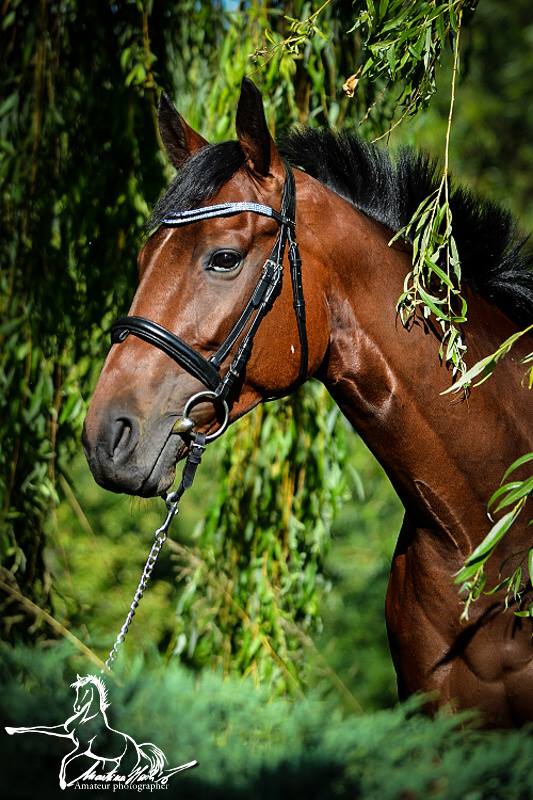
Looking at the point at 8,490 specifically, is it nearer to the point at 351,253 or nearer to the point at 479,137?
the point at 351,253

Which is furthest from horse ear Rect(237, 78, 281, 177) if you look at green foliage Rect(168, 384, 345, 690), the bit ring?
green foliage Rect(168, 384, 345, 690)

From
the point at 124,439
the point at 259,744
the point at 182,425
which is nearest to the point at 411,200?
the point at 182,425

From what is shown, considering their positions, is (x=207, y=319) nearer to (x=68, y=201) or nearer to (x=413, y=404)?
(x=413, y=404)

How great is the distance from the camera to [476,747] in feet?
5.11

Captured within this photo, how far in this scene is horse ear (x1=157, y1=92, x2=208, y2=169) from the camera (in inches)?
98.2

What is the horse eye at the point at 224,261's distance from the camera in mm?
2199

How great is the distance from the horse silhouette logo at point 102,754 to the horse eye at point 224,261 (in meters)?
1.02

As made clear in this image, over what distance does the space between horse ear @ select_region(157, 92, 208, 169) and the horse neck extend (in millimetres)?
445

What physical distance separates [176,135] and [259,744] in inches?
63.6

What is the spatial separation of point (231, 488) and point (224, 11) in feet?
6.23

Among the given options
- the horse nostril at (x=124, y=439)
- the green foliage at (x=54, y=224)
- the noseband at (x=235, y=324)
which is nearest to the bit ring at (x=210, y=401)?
the noseband at (x=235, y=324)

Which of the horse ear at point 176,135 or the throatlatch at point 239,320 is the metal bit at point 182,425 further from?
the horse ear at point 176,135

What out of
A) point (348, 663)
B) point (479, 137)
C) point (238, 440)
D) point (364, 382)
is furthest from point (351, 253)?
point (479, 137)

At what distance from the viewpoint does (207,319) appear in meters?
2.18
